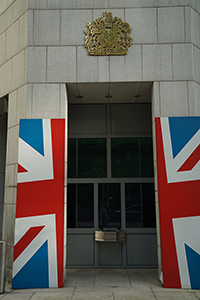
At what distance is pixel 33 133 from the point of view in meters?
6.81

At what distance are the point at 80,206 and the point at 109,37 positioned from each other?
476 centimetres

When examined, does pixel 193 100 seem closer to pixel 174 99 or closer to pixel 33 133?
pixel 174 99

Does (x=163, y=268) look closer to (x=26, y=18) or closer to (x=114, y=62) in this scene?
(x=114, y=62)

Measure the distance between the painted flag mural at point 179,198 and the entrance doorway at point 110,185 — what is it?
197 cm

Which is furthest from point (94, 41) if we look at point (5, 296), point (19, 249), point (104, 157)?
point (5, 296)

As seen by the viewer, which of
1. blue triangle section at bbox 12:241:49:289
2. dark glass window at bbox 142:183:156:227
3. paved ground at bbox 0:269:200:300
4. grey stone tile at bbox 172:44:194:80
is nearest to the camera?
paved ground at bbox 0:269:200:300

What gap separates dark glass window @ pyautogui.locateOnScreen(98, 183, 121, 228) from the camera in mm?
8469

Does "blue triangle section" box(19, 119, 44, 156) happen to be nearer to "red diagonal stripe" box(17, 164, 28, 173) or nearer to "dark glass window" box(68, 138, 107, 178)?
"red diagonal stripe" box(17, 164, 28, 173)

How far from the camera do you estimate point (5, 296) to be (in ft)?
19.2

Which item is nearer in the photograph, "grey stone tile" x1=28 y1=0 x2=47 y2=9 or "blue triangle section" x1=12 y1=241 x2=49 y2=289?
"blue triangle section" x1=12 y1=241 x2=49 y2=289

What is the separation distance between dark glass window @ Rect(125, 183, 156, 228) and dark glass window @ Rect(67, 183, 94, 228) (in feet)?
3.57

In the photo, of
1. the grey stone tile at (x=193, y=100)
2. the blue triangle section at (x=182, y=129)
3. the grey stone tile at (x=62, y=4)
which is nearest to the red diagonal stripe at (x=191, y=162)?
the blue triangle section at (x=182, y=129)

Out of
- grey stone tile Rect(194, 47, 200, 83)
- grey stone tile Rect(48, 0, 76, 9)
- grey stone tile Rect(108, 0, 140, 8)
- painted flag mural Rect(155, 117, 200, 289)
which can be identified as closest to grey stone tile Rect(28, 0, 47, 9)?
grey stone tile Rect(48, 0, 76, 9)

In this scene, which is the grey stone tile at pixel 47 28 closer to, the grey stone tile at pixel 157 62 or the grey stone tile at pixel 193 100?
the grey stone tile at pixel 157 62
